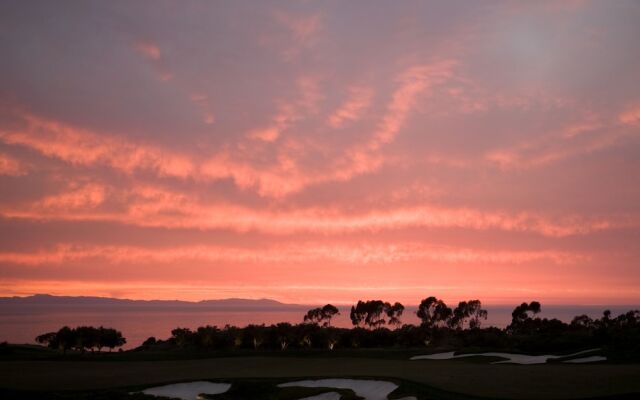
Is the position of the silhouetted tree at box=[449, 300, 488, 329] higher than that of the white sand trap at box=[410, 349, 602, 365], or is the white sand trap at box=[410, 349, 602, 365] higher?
the silhouetted tree at box=[449, 300, 488, 329]

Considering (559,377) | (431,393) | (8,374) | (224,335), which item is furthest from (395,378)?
(224,335)

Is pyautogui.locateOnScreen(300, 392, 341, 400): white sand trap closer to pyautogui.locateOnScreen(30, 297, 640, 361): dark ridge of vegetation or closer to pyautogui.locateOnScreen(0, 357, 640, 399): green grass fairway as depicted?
pyautogui.locateOnScreen(0, 357, 640, 399): green grass fairway

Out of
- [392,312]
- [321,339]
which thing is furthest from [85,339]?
[392,312]

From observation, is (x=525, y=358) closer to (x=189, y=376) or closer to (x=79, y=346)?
(x=189, y=376)

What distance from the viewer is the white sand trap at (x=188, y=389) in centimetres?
2923

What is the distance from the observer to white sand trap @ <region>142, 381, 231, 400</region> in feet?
95.9

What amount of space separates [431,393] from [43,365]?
3159cm

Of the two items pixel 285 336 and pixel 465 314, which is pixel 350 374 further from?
pixel 465 314

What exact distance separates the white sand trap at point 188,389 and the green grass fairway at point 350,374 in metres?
1.45

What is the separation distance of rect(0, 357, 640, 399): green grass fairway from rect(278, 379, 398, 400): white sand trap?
5.22 ft

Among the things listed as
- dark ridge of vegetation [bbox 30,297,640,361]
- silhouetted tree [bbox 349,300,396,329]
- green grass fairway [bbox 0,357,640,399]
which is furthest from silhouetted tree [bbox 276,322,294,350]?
silhouetted tree [bbox 349,300,396,329]

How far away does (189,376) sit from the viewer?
34.2m

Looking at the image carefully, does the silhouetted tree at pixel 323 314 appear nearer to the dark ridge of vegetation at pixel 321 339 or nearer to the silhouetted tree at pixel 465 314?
the silhouetted tree at pixel 465 314

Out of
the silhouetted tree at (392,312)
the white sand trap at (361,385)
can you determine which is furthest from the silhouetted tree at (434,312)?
the white sand trap at (361,385)
